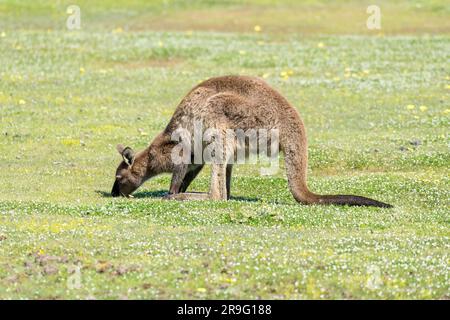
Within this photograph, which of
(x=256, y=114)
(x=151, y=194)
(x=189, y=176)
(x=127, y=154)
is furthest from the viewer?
(x=151, y=194)

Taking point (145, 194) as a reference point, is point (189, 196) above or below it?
above

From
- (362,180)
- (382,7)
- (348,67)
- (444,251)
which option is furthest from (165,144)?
(382,7)

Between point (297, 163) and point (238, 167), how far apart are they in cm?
451

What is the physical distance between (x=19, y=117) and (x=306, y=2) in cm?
2286

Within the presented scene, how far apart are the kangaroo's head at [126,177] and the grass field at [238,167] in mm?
286

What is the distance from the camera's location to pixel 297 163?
1385 cm

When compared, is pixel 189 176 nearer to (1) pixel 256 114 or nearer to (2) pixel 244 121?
(2) pixel 244 121

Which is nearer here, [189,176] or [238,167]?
[189,176]

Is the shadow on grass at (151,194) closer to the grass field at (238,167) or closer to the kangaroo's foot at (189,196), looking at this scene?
the grass field at (238,167)

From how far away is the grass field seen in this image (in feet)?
32.7

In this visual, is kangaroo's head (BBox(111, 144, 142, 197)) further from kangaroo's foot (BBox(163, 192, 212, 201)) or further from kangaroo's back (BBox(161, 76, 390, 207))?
kangaroo's back (BBox(161, 76, 390, 207))

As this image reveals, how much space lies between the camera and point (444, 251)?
36.4 ft

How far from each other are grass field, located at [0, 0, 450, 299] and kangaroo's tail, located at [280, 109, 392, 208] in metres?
0.21

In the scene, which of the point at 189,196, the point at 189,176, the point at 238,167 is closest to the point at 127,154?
the point at 189,176
